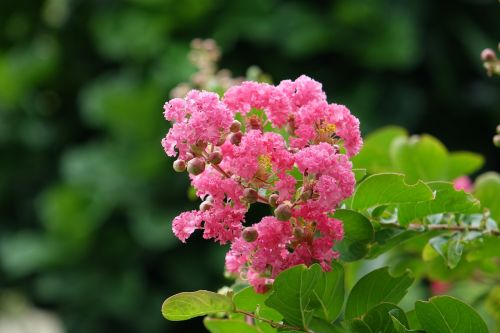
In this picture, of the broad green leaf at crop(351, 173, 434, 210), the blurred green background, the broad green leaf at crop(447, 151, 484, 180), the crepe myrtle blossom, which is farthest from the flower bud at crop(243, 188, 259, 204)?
the blurred green background

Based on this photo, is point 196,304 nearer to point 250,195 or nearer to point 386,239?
point 250,195

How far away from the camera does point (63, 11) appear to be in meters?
4.14

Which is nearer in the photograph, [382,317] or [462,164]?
[382,317]

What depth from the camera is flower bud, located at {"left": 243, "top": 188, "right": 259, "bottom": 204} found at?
1.88ft

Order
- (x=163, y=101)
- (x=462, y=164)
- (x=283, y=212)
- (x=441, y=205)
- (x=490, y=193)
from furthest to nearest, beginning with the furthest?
(x=163, y=101) < (x=462, y=164) < (x=490, y=193) < (x=441, y=205) < (x=283, y=212)

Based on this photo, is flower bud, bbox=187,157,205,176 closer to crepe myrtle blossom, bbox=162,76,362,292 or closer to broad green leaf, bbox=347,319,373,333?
crepe myrtle blossom, bbox=162,76,362,292

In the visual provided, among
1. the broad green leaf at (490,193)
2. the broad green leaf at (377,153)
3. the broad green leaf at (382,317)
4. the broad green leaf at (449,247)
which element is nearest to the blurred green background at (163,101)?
the broad green leaf at (377,153)

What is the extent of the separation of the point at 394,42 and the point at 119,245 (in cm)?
158

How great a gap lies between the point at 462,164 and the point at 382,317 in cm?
40

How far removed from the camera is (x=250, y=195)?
572 mm

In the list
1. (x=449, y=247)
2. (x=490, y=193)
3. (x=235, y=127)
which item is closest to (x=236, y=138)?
(x=235, y=127)

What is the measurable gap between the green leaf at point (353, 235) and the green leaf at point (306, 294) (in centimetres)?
2

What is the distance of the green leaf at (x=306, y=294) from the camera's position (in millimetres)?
562

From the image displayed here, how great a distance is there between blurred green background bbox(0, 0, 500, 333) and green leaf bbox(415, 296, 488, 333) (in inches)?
105
